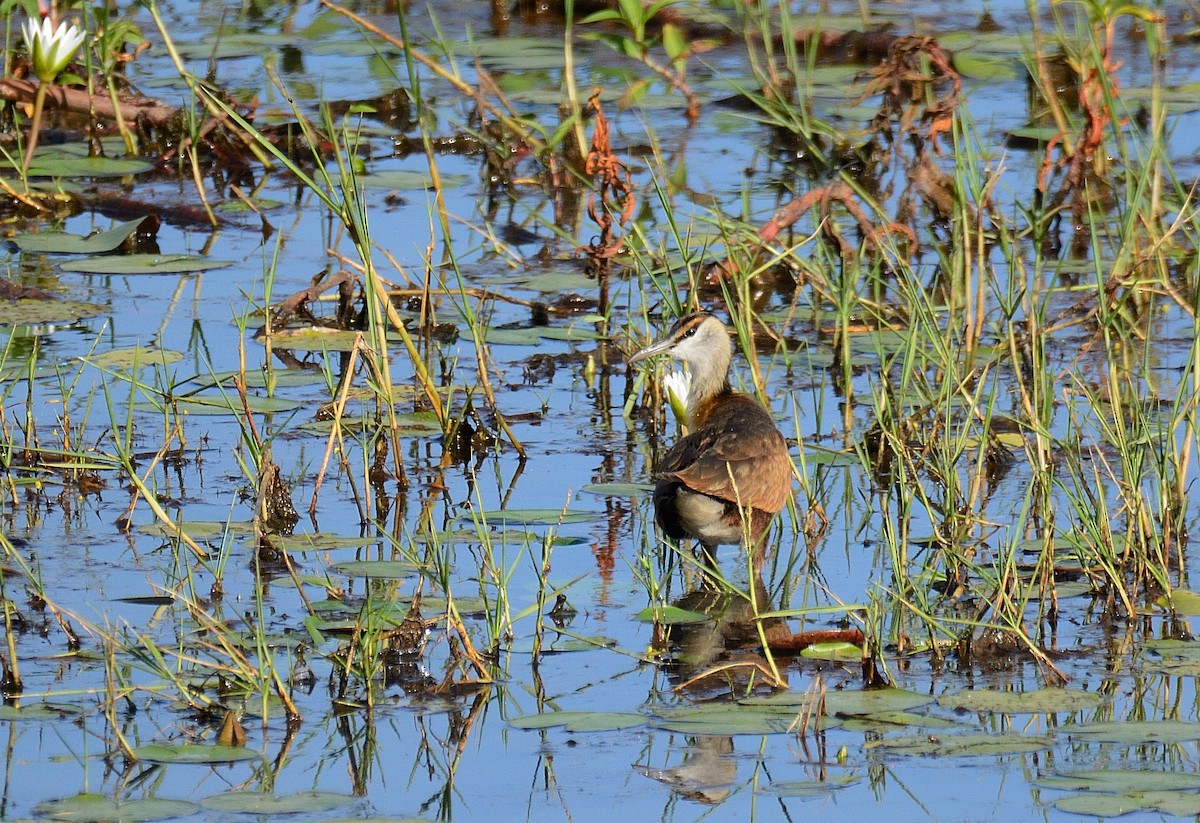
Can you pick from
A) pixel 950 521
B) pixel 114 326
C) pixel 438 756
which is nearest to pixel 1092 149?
pixel 950 521

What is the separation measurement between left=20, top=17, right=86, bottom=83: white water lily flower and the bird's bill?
13.3 feet

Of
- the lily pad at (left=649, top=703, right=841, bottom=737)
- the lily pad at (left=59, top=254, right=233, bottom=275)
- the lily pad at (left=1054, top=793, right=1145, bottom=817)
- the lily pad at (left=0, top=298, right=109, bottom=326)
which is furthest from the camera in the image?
the lily pad at (left=59, top=254, right=233, bottom=275)

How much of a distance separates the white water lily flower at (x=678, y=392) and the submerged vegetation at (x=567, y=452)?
0.21 meters

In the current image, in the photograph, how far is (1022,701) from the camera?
493cm

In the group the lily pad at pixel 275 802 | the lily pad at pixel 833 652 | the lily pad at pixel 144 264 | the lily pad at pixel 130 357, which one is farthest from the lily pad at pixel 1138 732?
the lily pad at pixel 144 264

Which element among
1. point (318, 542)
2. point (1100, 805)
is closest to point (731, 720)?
point (1100, 805)

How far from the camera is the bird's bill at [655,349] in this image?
7316 millimetres

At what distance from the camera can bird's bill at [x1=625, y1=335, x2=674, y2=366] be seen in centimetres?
732

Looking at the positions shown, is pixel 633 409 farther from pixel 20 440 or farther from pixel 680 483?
pixel 20 440

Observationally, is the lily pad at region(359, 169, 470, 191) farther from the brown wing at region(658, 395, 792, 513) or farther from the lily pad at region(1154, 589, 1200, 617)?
the lily pad at region(1154, 589, 1200, 617)

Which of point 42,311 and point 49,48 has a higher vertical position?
point 49,48

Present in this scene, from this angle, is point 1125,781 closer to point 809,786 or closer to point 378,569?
point 809,786

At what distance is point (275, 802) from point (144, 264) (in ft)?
17.3

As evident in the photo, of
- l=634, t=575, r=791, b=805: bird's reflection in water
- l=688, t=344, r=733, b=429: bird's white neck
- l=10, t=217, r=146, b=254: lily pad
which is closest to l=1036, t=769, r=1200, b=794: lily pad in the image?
l=634, t=575, r=791, b=805: bird's reflection in water
